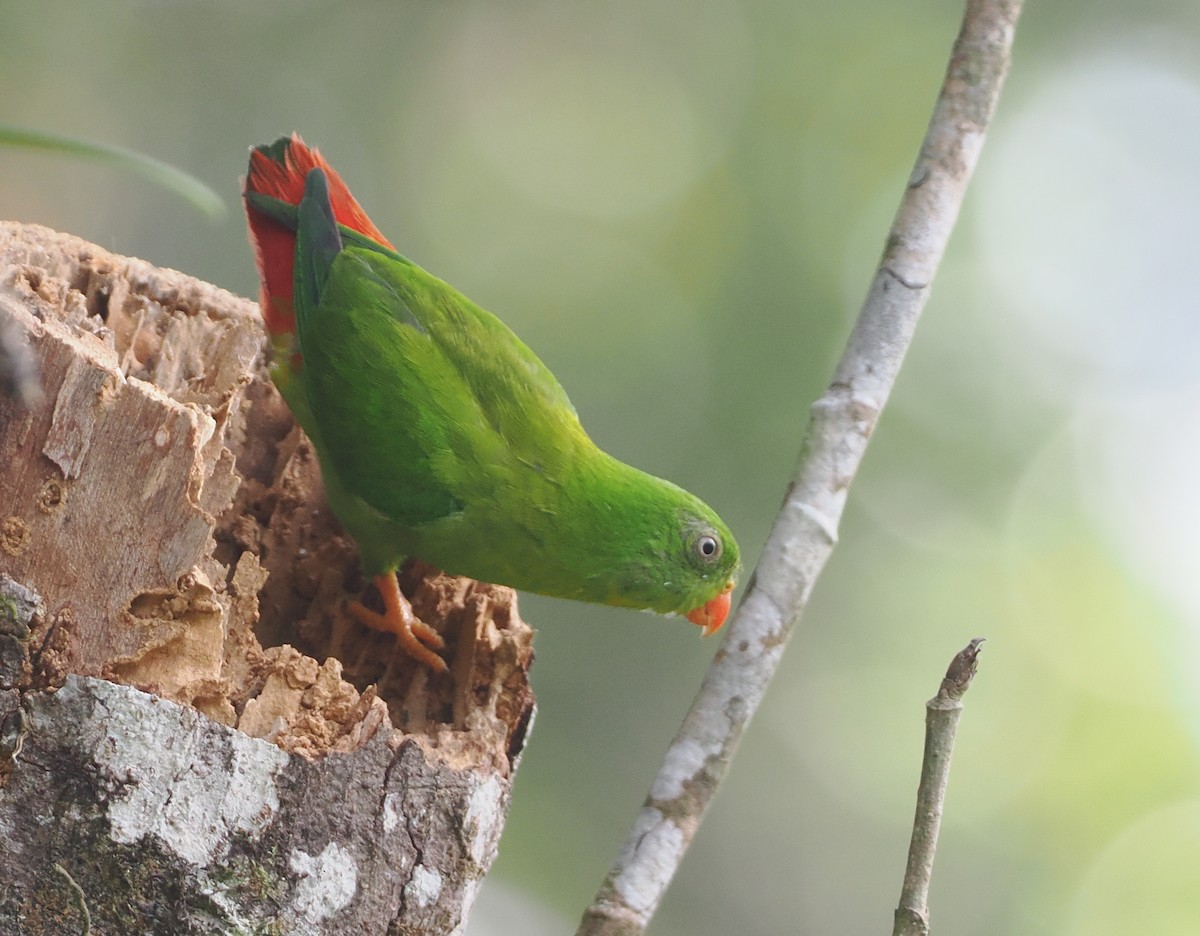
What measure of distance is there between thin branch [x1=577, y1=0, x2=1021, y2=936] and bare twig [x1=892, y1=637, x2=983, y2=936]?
61cm

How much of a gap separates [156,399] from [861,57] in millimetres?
8849

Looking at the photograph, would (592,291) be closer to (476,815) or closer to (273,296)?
(273,296)

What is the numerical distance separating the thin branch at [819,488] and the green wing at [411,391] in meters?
1.02

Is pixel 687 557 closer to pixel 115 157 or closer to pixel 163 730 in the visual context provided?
pixel 163 730

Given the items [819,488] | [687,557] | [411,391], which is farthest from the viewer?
[687,557]

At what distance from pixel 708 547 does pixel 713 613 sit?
36 centimetres

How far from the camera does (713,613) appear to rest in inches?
156

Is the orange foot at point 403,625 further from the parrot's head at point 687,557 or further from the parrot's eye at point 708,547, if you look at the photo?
the parrot's eye at point 708,547

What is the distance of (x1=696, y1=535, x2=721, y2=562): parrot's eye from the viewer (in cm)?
368

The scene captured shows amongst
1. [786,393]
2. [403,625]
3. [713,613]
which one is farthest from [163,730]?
[786,393]

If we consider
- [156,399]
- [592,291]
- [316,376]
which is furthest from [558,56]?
[156,399]

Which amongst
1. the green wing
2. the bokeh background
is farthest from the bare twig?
the bokeh background

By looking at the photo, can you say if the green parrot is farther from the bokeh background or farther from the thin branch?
the bokeh background

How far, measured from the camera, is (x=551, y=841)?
321 inches
